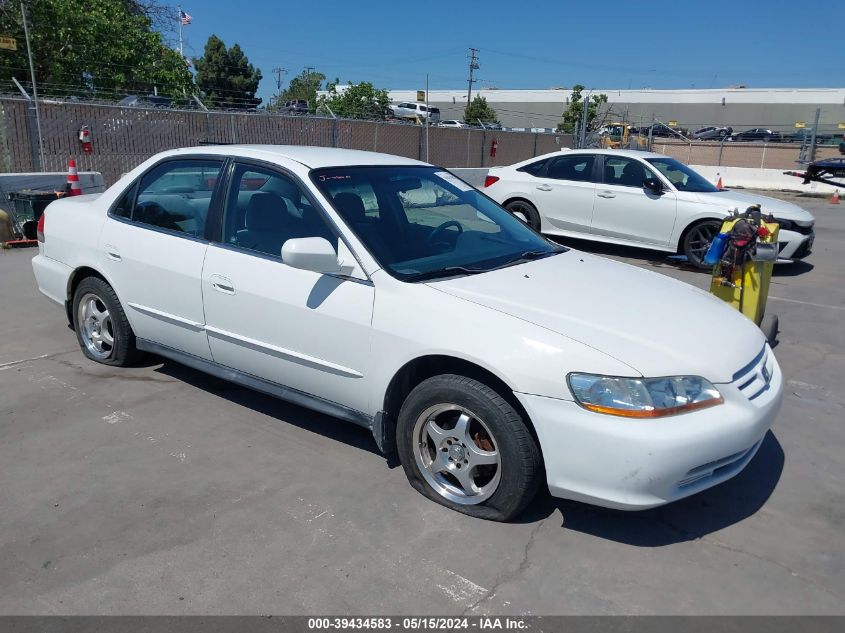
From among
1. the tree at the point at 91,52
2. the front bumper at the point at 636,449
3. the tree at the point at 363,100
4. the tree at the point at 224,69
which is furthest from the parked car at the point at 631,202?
the tree at the point at 224,69

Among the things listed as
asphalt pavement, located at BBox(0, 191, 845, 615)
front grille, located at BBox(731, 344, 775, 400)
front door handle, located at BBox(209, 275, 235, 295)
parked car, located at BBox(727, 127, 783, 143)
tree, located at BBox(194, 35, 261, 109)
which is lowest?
asphalt pavement, located at BBox(0, 191, 845, 615)

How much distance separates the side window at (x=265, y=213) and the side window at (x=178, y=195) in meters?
0.20

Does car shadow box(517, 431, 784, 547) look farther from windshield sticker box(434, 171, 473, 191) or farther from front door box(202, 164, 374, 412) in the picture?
windshield sticker box(434, 171, 473, 191)

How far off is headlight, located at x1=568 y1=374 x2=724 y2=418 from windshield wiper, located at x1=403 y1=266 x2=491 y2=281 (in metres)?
0.94

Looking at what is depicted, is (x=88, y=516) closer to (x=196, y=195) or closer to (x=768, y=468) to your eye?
(x=196, y=195)

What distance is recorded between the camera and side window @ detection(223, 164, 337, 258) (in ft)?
12.6

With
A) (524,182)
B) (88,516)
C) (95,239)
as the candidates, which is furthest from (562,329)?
(524,182)

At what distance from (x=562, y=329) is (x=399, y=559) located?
47.5 inches

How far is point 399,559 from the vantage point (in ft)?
9.69

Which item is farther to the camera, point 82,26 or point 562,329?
point 82,26

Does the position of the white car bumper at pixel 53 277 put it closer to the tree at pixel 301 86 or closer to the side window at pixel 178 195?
the side window at pixel 178 195

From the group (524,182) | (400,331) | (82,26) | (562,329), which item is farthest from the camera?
(82,26)

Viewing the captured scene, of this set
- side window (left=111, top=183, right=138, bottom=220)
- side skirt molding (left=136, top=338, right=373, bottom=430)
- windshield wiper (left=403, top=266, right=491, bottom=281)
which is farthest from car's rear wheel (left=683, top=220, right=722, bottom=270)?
side window (left=111, top=183, right=138, bottom=220)

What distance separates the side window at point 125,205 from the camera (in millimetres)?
4688
